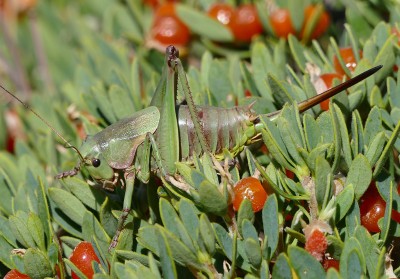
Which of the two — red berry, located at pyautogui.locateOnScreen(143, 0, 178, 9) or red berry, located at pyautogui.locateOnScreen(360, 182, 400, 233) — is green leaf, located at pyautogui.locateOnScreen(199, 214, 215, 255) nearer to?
red berry, located at pyautogui.locateOnScreen(360, 182, 400, 233)

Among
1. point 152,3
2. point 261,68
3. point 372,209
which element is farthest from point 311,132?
point 152,3

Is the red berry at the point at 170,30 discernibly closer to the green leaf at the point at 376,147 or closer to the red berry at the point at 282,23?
the red berry at the point at 282,23

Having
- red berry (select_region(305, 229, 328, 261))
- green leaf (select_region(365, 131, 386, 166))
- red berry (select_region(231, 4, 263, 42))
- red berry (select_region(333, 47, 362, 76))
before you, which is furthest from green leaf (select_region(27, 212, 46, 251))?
red berry (select_region(231, 4, 263, 42))

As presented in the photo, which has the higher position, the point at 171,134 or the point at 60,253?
the point at 171,134

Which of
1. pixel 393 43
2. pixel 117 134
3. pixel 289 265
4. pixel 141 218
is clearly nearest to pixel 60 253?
pixel 141 218

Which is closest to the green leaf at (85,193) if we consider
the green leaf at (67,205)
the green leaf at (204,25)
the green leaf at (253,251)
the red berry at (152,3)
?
the green leaf at (67,205)

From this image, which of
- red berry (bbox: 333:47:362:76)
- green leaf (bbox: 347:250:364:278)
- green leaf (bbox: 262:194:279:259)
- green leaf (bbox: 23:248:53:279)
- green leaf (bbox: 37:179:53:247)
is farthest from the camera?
red berry (bbox: 333:47:362:76)

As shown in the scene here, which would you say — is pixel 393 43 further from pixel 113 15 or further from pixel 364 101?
pixel 113 15
